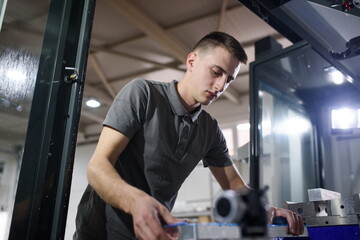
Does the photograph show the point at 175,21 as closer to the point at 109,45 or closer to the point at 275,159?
the point at 109,45

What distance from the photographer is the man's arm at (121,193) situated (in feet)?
2.29

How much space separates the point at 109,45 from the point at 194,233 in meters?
3.49

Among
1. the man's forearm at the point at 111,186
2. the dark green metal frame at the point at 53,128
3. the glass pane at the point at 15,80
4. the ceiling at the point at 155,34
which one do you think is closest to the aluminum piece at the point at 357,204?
the man's forearm at the point at 111,186

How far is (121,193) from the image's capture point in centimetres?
81

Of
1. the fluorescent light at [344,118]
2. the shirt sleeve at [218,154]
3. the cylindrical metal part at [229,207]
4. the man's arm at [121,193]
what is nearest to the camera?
the cylindrical metal part at [229,207]

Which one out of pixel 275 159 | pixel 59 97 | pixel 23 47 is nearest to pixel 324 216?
pixel 59 97

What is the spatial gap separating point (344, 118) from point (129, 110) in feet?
6.15

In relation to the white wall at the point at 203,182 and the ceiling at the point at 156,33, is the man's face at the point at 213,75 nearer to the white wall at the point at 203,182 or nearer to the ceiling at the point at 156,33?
the ceiling at the point at 156,33

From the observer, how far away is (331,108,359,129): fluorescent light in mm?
2363

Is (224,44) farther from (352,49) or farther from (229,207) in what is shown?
(229,207)

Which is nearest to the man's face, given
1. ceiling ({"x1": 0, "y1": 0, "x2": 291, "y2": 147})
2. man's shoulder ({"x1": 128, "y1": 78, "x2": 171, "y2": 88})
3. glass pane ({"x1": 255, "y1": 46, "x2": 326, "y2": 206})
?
man's shoulder ({"x1": 128, "y1": 78, "x2": 171, "y2": 88})

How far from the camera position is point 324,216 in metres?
1.15

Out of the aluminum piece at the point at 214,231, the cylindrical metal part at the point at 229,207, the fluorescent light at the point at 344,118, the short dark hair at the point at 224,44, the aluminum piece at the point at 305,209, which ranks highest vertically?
the fluorescent light at the point at 344,118

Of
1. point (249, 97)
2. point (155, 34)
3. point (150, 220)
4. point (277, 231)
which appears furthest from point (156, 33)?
point (150, 220)
